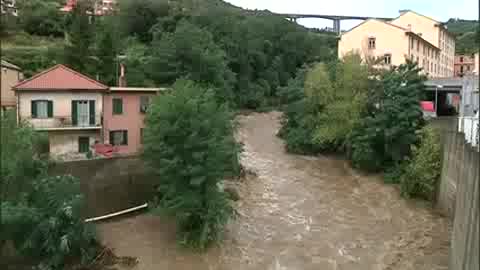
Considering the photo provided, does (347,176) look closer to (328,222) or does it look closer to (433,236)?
(328,222)

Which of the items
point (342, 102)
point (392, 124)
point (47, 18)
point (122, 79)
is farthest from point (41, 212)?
point (47, 18)

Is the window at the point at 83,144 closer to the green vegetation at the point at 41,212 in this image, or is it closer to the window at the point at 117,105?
the window at the point at 117,105

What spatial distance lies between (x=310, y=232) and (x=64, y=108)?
49.1 ft

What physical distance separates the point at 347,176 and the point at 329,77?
743 cm

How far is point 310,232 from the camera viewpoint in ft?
65.0

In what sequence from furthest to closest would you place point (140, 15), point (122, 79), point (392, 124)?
1. point (140, 15)
2. point (122, 79)
3. point (392, 124)

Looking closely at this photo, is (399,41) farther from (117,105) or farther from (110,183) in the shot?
(110,183)

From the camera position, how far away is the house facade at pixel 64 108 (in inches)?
977

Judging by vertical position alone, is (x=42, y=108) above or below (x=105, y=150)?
above

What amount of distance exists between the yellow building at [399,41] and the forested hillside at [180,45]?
360 inches

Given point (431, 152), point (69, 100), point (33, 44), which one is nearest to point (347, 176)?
point (431, 152)

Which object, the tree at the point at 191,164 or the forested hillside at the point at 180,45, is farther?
the forested hillside at the point at 180,45

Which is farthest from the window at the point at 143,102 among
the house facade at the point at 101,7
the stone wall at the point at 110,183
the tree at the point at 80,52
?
the house facade at the point at 101,7

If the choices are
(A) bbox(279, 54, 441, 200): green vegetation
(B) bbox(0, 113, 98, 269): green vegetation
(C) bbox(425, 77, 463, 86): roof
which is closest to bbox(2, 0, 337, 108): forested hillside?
(A) bbox(279, 54, 441, 200): green vegetation
